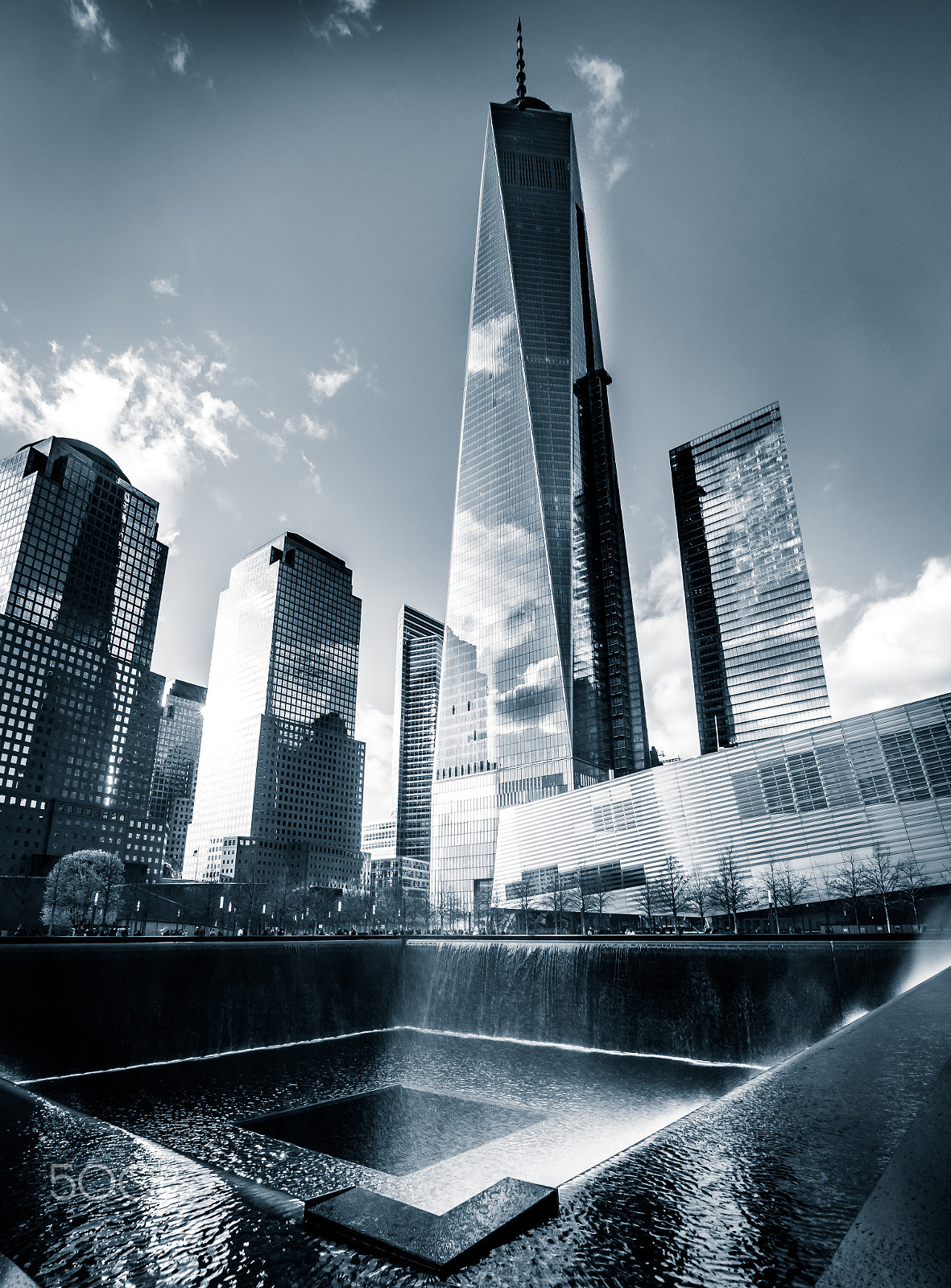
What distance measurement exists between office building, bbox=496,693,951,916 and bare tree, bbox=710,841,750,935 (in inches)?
19.8

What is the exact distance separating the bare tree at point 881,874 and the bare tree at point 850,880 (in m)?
0.41

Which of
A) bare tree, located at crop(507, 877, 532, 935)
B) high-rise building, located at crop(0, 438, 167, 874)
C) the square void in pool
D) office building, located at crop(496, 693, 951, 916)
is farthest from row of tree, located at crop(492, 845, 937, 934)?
high-rise building, located at crop(0, 438, 167, 874)

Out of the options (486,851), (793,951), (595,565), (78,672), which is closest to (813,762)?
(793,951)

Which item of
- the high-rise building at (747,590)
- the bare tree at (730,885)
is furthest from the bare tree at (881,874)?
the high-rise building at (747,590)

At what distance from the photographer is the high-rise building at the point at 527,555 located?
148 m

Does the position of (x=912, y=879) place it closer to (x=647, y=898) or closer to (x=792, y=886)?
(x=792, y=886)

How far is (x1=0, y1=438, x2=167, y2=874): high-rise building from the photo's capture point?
153 metres

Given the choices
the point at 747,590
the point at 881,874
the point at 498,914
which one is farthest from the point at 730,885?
the point at 747,590

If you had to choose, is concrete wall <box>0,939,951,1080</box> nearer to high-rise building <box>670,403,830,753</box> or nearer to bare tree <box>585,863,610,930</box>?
bare tree <box>585,863,610,930</box>

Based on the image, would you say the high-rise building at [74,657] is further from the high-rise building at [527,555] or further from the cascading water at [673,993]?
the cascading water at [673,993]

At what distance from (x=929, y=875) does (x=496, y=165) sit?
19510 cm

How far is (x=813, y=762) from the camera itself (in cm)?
8050

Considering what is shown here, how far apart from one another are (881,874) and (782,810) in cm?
1283

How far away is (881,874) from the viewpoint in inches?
2778
